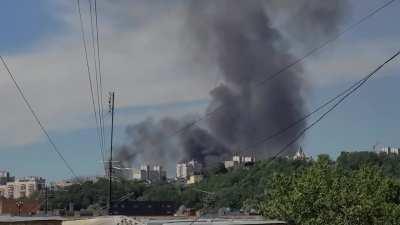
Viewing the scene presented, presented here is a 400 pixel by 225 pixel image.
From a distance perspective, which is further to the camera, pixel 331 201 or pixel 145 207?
pixel 145 207

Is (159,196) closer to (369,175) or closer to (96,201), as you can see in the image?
(96,201)

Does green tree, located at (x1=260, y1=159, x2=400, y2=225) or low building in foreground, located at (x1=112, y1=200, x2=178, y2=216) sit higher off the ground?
low building in foreground, located at (x1=112, y1=200, x2=178, y2=216)

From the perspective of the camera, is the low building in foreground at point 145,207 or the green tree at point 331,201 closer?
the green tree at point 331,201

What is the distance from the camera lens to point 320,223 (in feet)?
129

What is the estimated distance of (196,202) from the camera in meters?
155

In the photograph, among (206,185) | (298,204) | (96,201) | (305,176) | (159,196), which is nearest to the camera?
(298,204)

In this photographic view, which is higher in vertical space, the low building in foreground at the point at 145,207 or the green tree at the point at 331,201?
the low building in foreground at the point at 145,207

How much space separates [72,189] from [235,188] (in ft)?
92.2

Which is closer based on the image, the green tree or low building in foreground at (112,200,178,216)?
the green tree

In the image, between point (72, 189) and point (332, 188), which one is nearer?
point (332, 188)

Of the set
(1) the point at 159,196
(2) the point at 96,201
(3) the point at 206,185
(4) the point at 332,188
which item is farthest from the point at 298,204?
(3) the point at 206,185

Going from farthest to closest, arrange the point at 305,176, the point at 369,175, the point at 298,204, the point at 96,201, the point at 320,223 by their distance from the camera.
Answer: the point at 96,201, the point at 369,175, the point at 305,176, the point at 298,204, the point at 320,223

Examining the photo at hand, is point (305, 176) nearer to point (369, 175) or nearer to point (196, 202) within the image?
point (369, 175)

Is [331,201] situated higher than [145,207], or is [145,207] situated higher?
[145,207]
